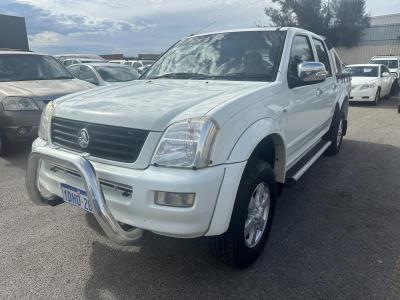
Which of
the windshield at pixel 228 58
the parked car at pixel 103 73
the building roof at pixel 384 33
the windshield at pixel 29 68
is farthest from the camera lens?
the building roof at pixel 384 33

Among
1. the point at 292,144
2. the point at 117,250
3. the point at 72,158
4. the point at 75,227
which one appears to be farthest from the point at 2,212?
the point at 292,144

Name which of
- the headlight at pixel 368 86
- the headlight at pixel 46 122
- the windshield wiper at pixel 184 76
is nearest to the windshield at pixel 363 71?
the headlight at pixel 368 86

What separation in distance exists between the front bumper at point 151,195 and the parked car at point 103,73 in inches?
283

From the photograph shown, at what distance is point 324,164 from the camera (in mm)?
5488

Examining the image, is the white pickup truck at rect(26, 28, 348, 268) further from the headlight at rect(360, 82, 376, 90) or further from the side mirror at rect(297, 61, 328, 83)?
the headlight at rect(360, 82, 376, 90)

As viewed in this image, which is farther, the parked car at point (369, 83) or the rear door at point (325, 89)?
the parked car at point (369, 83)

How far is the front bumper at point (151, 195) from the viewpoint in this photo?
2.19 metres

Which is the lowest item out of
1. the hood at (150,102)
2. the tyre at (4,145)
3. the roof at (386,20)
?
the tyre at (4,145)

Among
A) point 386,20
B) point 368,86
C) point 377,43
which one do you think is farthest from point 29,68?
point 386,20

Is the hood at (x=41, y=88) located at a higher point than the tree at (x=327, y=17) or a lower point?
lower

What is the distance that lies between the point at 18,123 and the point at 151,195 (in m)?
4.10

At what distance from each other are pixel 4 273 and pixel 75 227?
2.70 feet

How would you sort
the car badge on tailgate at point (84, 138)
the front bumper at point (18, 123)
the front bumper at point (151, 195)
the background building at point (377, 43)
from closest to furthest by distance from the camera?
the front bumper at point (151, 195), the car badge on tailgate at point (84, 138), the front bumper at point (18, 123), the background building at point (377, 43)

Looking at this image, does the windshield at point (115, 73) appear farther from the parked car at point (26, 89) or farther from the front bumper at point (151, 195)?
the front bumper at point (151, 195)
